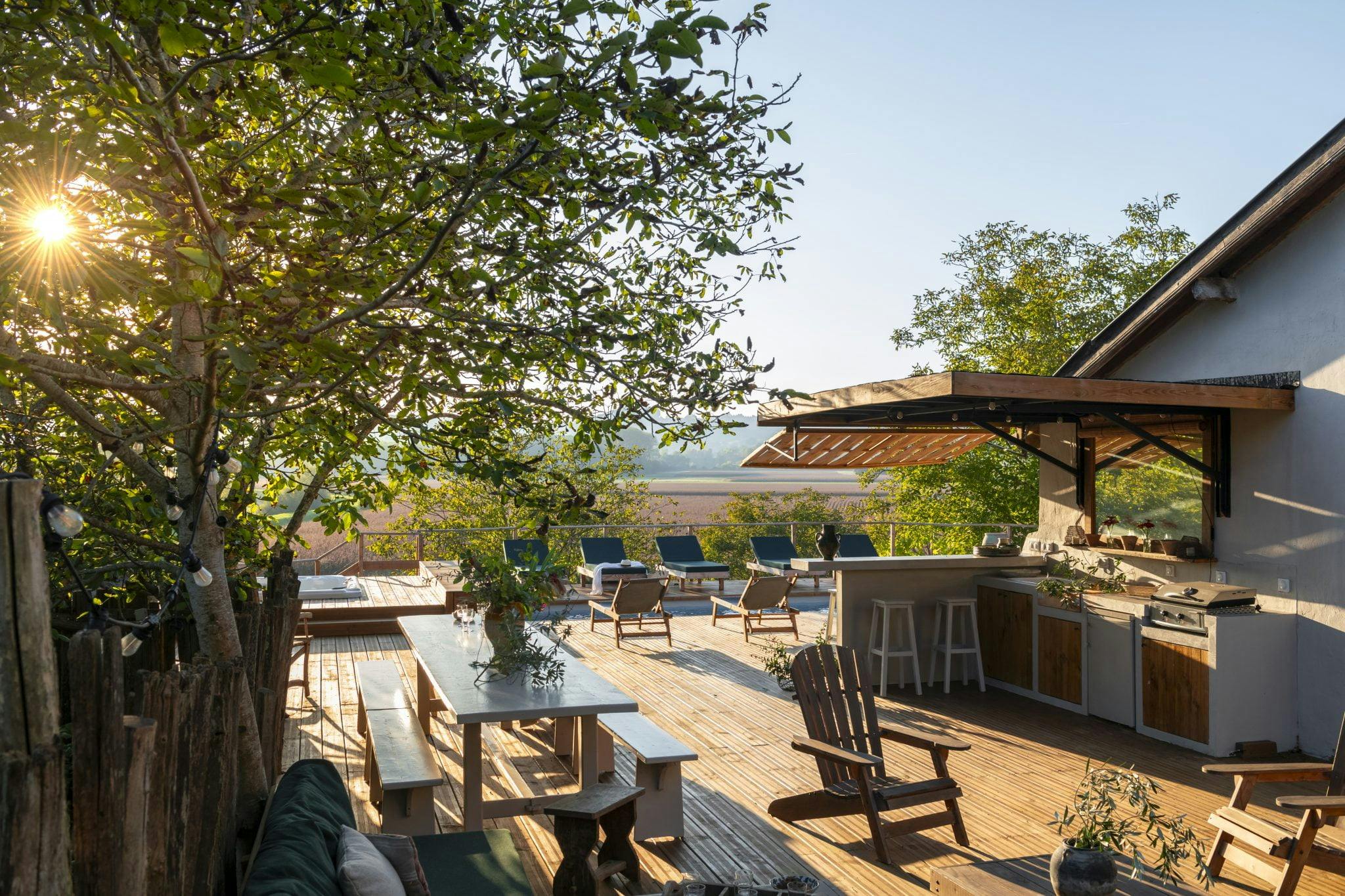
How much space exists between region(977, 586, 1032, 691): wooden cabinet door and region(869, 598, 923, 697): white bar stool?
0.64 meters

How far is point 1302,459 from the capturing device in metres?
6.74

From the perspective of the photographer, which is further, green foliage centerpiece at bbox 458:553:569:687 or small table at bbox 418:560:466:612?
small table at bbox 418:560:466:612

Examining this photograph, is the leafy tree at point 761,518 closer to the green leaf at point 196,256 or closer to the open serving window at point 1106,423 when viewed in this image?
the open serving window at point 1106,423

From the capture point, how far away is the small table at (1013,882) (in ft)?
11.4

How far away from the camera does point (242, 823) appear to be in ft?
11.0

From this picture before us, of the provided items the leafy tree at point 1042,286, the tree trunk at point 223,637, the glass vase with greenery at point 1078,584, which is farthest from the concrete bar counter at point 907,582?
the leafy tree at point 1042,286

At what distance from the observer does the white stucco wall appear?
6.48 meters

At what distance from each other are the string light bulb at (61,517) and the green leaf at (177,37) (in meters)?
1.10

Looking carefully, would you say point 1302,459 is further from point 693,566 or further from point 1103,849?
point 693,566

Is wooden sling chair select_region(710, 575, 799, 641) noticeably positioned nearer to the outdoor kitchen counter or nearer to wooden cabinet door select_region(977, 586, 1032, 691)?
the outdoor kitchen counter

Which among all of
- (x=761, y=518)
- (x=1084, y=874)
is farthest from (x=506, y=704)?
(x=761, y=518)

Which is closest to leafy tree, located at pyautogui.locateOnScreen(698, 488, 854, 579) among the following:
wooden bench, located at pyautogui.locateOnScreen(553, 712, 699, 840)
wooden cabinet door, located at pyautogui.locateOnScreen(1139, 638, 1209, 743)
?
wooden cabinet door, located at pyautogui.locateOnScreen(1139, 638, 1209, 743)

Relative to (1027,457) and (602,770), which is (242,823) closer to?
(602,770)

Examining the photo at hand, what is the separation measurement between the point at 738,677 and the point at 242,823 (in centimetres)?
619
